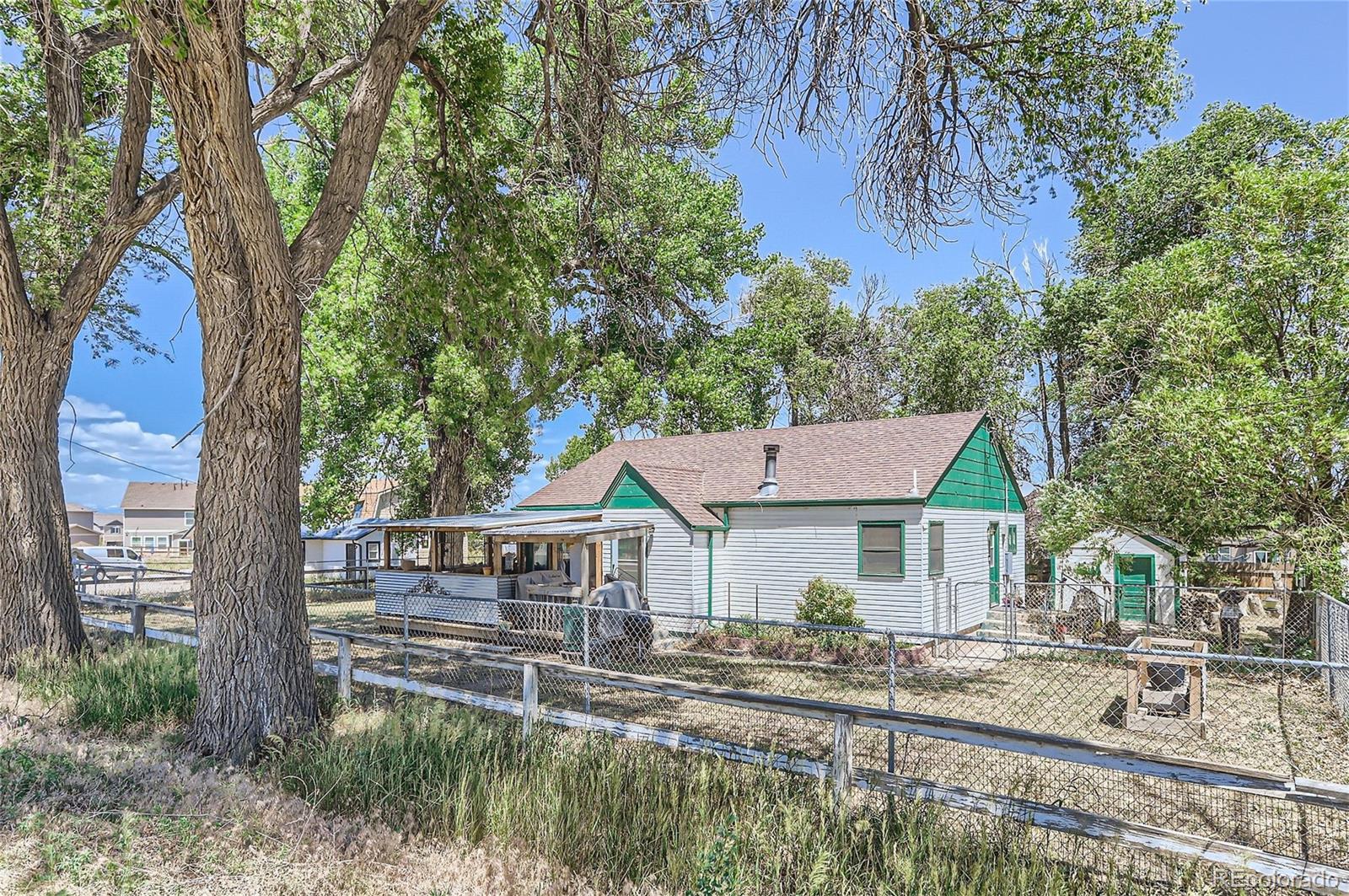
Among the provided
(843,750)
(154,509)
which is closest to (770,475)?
(843,750)

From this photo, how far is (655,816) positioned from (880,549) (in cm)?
1192

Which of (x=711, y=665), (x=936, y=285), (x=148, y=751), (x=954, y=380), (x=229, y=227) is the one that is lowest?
(x=711, y=665)

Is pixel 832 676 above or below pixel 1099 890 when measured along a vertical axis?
below

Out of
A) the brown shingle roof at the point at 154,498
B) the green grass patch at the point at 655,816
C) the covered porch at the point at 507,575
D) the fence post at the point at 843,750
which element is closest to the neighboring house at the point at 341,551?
the covered porch at the point at 507,575

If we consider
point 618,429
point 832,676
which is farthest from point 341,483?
point 832,676

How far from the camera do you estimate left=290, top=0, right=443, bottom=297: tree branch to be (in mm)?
6012

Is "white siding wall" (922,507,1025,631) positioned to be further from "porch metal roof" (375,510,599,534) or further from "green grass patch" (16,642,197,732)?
"green grass patch" (16,642,197,732)

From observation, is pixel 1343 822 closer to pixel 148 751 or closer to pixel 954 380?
pixel 148 751

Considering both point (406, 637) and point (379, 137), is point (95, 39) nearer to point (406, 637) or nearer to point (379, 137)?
point (379, 137)

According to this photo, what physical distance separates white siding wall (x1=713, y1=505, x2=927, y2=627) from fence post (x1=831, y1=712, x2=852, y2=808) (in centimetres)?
1113

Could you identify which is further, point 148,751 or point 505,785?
point 148,751

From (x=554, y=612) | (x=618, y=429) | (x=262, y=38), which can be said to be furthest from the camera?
(x=618, y=429)

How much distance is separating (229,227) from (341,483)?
53.8ft

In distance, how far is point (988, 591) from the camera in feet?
59.0
